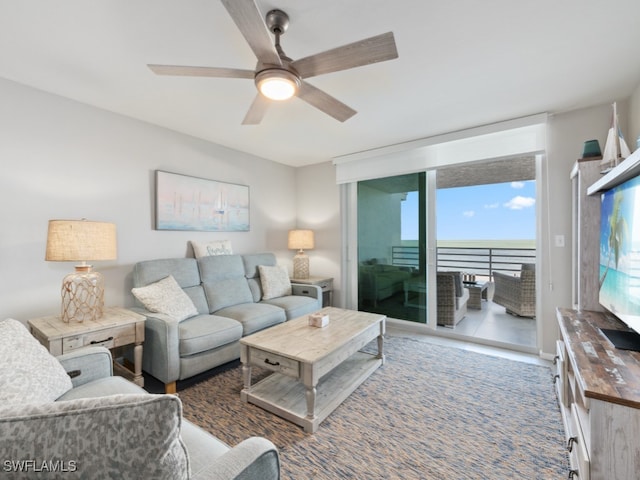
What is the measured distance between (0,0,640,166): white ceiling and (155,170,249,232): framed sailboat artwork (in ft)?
2.19

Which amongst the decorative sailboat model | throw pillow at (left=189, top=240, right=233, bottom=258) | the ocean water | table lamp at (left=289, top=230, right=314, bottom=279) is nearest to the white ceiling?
the decorative sailboat model

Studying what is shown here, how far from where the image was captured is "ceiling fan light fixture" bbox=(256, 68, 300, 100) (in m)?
1.52

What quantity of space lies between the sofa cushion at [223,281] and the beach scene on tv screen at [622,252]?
10.3 feet

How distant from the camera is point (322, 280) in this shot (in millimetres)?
4191

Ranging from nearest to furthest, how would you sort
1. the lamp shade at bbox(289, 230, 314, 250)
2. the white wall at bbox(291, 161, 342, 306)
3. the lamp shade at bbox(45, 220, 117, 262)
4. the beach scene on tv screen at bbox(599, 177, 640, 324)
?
the beach scene on tv screen at bbox(599, 177, 640, 324) < the lamp shade at bbox(45, 220, 117, 262) < the lamp shade at bbox(289, 230, 314, 250) < the white wall at bbox(291, 161, 342, 306)

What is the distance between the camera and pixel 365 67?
2.00m

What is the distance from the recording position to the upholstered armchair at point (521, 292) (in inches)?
158

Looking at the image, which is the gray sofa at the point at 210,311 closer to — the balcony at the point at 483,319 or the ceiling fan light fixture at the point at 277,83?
the balcony at the point at 483,319

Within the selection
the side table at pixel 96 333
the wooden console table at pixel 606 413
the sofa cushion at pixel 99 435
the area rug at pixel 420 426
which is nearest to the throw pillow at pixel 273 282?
the area rug at pixel 420 426

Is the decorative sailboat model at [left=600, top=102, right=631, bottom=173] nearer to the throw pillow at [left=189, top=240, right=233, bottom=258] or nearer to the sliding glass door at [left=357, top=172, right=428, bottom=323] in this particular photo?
the sliding glass door at [left=357, top=172, right=428, bottom=323]

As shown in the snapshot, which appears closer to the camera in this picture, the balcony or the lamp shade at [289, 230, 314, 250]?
the balcony

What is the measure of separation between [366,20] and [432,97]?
111cm

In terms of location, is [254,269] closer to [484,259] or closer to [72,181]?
[72,181]

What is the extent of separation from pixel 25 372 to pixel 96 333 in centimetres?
93
